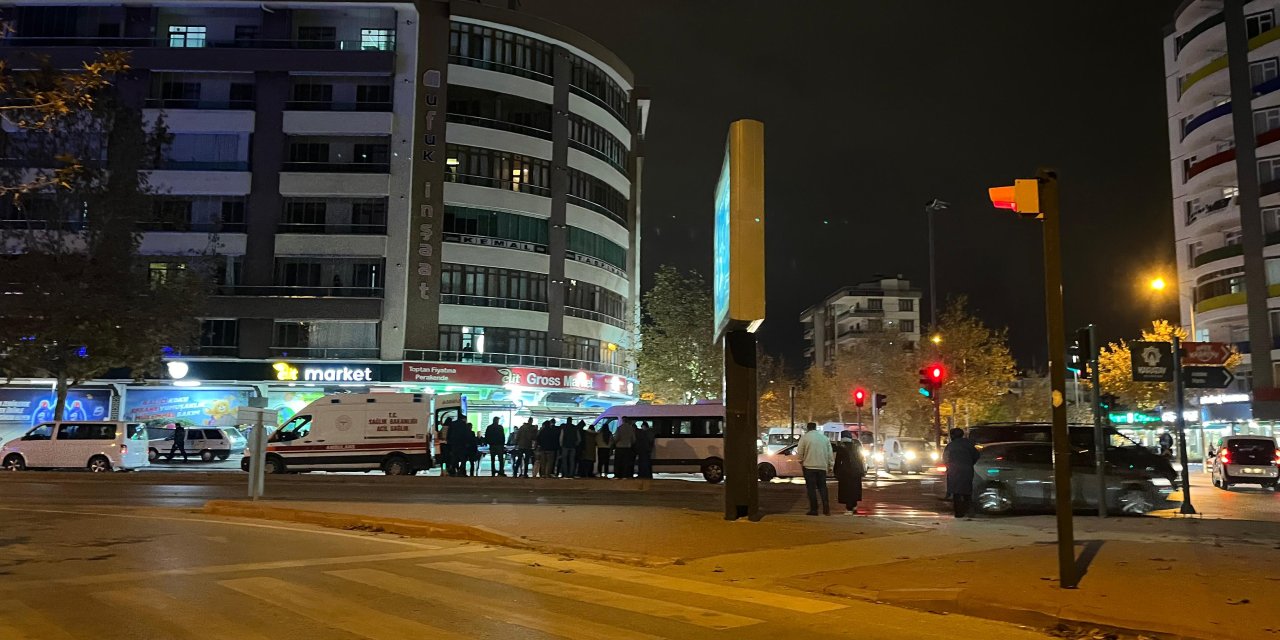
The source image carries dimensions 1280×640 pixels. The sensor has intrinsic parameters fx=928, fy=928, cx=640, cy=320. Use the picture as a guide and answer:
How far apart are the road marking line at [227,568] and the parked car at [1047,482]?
10.4m

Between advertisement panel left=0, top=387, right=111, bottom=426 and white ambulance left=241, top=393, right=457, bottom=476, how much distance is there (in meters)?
23.6

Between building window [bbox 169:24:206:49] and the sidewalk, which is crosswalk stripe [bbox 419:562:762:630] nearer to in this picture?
the sidewalk

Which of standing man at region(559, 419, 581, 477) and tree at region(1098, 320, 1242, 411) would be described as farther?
tree at region(1098, 320, 1242, 411)

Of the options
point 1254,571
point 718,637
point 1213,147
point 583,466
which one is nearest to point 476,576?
point 718,637

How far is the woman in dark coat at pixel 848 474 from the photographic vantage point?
55.4ft

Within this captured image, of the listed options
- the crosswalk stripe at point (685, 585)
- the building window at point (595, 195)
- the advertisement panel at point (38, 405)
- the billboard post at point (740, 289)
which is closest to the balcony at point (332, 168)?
the building window at point (595, 195)

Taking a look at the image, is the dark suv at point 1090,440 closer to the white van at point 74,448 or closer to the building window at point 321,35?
the white van at point 74,448

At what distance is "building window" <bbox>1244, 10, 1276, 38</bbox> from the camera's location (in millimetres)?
48094

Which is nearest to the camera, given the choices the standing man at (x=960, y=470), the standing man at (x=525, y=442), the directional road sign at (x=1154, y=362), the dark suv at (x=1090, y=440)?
the standing man at (x=960, y=470)

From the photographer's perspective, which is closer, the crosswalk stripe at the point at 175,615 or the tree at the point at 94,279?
the crosswalk stripe at the point at 175,615

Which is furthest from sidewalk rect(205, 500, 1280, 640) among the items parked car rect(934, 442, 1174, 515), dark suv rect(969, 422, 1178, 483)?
dark suv rect(969, 422, 1178, 483)

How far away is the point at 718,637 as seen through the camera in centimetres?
706

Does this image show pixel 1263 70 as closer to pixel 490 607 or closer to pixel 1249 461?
pixel 1249 461

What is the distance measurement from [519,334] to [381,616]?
40823 mm
